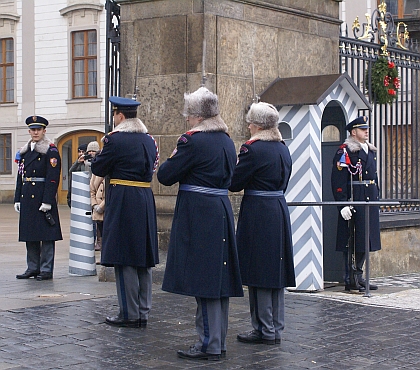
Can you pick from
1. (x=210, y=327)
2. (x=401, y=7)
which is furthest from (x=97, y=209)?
(x=401, y=7)

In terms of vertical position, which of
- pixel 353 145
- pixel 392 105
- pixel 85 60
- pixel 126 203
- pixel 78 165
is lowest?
pixel 126 203

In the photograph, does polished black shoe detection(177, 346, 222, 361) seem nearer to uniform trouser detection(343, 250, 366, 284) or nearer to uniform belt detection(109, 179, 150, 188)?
uniform belt detection(109, 179, 150, 188)

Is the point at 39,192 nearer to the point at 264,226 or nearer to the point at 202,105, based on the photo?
the point at 264,226

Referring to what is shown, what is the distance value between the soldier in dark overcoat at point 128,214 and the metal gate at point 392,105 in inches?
175

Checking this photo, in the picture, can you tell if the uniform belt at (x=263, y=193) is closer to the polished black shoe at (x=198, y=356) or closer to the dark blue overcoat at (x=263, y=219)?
the dark blue overcoat at (x=263, y=219)

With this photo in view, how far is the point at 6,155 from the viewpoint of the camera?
33.6 m

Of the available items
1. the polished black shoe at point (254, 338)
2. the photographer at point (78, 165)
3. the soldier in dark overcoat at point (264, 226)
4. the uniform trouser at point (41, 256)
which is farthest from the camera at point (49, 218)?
the polished black shoe at point (254, 338)

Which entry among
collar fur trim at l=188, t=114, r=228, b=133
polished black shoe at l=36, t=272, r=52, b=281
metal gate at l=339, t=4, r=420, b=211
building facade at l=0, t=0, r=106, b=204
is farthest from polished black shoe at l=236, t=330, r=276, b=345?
building facade at l=0, t=0, r=106, b=204

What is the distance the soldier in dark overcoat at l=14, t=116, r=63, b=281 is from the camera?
32.9 ft

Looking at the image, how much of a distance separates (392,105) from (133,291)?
572cm

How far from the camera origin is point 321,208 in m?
9.45

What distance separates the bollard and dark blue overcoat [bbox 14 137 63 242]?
379mm

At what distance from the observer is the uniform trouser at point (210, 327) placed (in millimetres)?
6000

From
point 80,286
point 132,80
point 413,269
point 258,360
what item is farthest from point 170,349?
point 413,269
